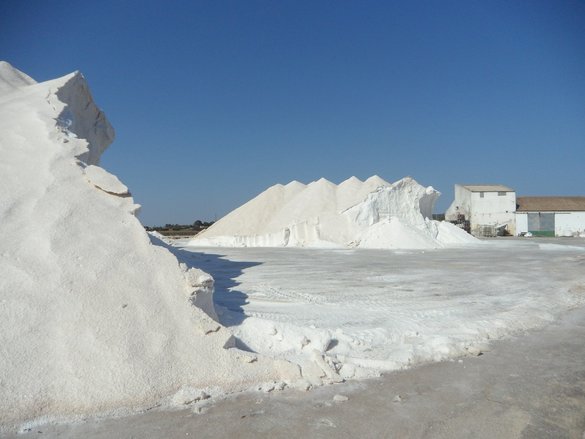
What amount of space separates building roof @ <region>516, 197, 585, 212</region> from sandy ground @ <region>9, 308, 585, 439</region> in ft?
109

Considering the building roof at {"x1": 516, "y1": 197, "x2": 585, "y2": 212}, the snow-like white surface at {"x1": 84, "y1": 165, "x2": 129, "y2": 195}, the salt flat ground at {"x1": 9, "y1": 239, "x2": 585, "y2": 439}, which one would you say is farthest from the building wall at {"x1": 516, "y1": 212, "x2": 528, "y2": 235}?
the snow-like white surface at {"x1": 84, "y1": 165, "x2": 129, "y2": 195}

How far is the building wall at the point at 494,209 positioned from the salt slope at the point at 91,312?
105 feet

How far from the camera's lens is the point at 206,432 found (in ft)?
9.14

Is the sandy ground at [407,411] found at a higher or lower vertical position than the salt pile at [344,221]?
lower

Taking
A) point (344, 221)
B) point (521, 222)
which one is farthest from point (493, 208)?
point (344, 221)

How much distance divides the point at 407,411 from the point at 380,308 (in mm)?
2871

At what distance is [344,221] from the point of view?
69.1 feet

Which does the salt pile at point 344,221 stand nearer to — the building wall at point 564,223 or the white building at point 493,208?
the white building at point 493,208

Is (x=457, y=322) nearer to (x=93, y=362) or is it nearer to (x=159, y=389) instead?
(x=159, y=389)

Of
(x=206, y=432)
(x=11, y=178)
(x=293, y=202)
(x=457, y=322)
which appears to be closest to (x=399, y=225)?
(x=293, y=202)

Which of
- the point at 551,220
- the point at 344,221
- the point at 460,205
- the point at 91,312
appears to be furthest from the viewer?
the point at 460,205

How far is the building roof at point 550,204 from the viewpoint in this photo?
1304 inches

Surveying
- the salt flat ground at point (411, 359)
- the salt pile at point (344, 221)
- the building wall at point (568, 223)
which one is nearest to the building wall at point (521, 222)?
the building wall at point (568, 223)

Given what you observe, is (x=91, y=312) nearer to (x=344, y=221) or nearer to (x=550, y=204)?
(x=344, y=221)
